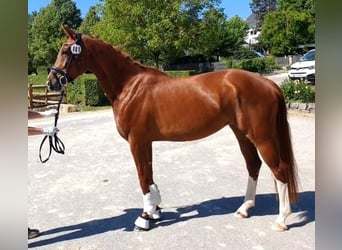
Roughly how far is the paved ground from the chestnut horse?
0.60 ft

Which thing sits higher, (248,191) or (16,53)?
(16,53)

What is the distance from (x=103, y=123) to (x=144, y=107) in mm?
3977

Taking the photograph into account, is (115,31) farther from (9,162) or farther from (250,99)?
(9,162)

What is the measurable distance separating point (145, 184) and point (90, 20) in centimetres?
161

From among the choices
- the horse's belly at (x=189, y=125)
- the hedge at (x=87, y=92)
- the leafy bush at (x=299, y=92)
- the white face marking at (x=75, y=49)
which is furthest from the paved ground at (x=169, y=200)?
the hedge at (x=87, y=92)

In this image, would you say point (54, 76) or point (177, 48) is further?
point (177, 48)

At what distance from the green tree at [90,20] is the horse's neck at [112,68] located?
0.77m

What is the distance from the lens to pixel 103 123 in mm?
5984

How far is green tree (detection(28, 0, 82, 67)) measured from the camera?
2359 mm

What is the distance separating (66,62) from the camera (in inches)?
78.6

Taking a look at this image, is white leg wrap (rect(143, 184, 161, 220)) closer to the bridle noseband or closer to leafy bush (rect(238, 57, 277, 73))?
the bridle noseband

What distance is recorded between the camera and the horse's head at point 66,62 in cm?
197

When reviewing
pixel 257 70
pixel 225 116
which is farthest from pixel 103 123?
pixel 225 116

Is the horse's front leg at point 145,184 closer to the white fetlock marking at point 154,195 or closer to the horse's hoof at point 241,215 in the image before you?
the white fetlock marking at point 154,195
